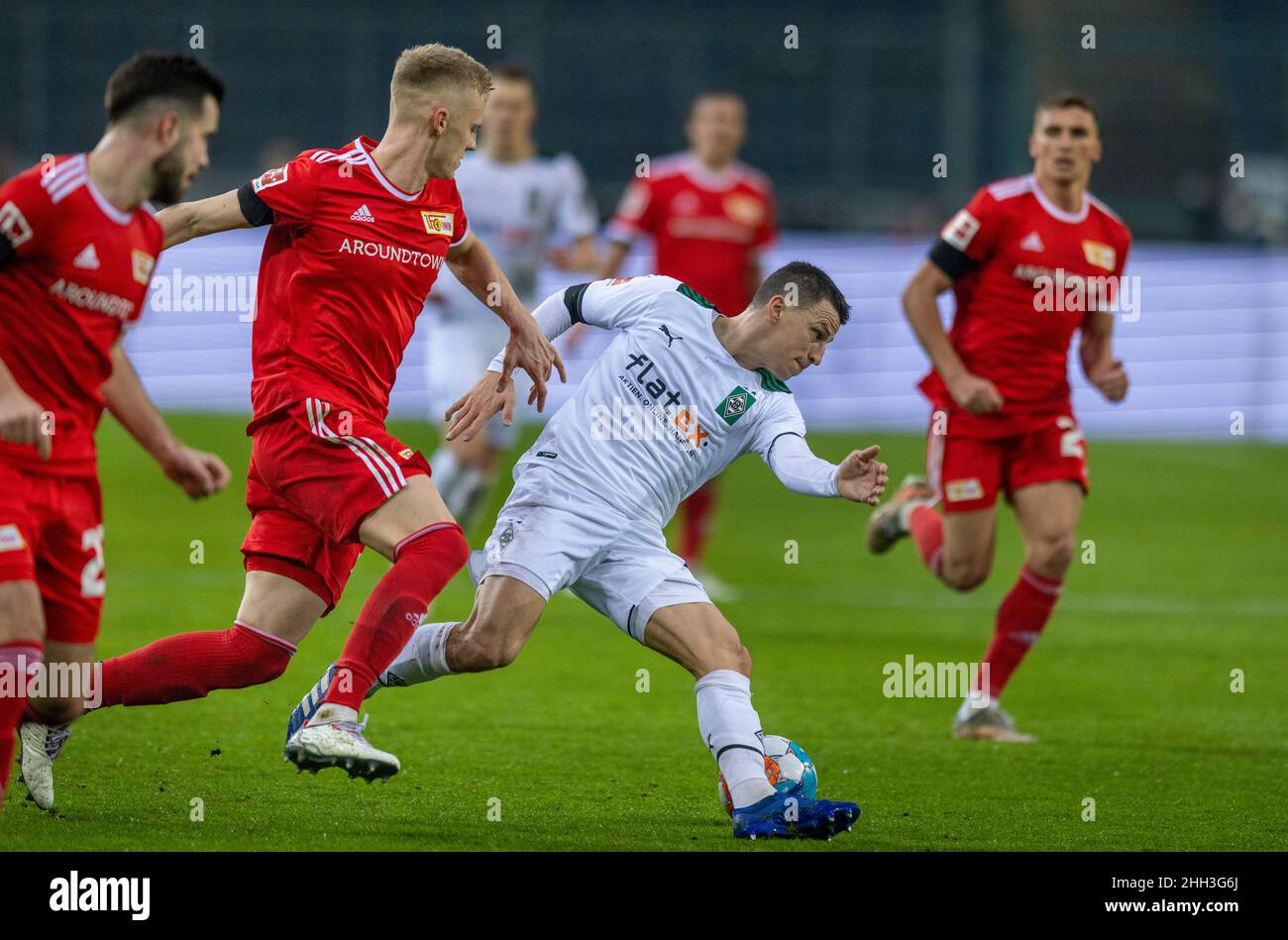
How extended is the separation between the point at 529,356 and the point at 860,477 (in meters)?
1.20

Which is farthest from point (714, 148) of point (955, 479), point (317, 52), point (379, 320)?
point (317, 52)

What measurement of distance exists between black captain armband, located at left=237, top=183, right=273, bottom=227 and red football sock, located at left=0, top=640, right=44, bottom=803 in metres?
1.53

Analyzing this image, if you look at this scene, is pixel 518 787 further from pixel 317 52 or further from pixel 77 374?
pixel 317 52

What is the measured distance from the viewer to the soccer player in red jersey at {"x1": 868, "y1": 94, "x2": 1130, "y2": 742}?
23.5ft

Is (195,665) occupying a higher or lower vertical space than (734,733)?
higher

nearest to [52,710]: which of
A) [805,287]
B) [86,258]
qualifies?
[86,258]

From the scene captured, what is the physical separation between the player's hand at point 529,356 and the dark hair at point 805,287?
669 mm

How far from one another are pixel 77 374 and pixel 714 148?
→ 734 cm


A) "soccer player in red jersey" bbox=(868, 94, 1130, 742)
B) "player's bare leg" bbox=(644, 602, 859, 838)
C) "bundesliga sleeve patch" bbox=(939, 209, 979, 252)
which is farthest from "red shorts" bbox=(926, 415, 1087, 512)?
"player's bare leg" bbox=(644, 602, 859, 838)

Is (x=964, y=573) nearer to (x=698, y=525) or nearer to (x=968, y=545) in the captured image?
(x=968, y=545)

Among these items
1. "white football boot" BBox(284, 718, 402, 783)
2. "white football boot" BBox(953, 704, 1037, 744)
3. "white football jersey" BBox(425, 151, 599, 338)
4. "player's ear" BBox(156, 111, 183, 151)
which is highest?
"white football jersey" BBox(425, 151, 599, 338)

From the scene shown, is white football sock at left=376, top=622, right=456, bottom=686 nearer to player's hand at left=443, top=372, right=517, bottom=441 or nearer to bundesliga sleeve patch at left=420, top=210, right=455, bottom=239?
player's hand at left=443, top=372, right=517, bottom=441

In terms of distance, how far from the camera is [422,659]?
Answer: 539cm

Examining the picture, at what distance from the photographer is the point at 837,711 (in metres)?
7.48
